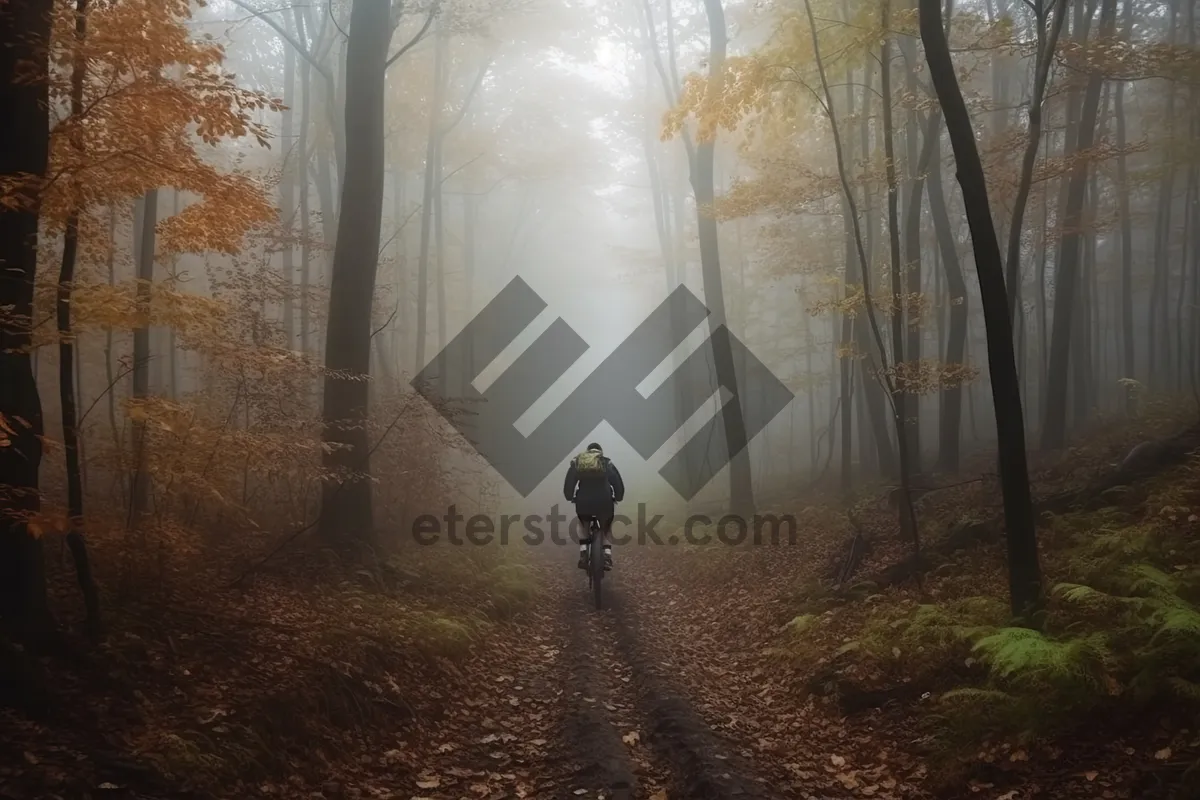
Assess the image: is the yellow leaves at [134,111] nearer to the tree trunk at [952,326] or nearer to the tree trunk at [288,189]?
the tree trunk at [288,189]

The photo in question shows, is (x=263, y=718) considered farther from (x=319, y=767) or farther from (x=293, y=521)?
(x=293, y=521)

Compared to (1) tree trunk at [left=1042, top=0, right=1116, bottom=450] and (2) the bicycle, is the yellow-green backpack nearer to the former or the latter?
(2) the bicycle

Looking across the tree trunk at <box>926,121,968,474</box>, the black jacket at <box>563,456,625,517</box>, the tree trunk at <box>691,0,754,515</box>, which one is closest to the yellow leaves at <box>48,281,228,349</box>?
the black jacket at <box>563,456,625,517</box>

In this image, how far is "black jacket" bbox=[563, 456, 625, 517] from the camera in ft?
35.8

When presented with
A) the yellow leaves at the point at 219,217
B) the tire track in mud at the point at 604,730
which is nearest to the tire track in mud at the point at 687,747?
the tire track in mud at the point at 604,730

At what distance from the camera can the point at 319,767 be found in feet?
16.4

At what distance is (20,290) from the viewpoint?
5.00 meters

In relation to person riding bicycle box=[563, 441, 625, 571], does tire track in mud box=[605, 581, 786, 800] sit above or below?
below

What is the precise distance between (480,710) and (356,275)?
6253mm

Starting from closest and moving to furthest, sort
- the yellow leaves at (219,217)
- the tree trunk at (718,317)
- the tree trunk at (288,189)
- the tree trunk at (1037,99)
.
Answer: the yellow leaves at (219,217) < the tree trunk at (1037,99) < the tree trunk at (718,317) < the tree trunk at (288,189)

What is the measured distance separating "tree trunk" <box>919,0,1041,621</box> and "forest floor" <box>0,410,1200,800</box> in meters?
0.70

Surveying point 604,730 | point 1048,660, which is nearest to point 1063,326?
point 1048,660

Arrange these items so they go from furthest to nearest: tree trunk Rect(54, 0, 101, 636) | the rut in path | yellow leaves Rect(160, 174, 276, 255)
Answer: yellow leaves Rect(160, 174, 276, 255) < tree trunk Rect(54, 0, 101, 636) < the rut in path

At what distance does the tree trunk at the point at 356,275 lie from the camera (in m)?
9.55
